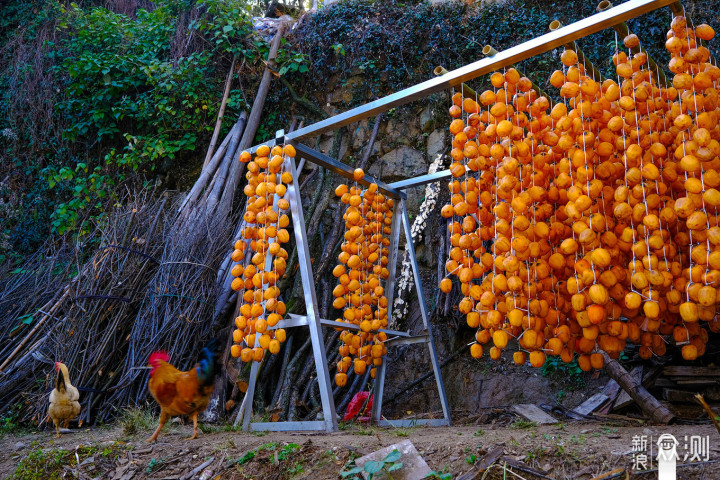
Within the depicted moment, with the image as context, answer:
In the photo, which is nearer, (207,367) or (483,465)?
(483,465)

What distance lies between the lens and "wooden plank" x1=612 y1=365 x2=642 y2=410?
3.65m

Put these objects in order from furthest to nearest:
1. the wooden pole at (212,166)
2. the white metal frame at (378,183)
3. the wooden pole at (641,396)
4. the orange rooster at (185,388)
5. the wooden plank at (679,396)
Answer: the wooden pole at (212,166) < the wooden plank at (679,396) < the orange rooster at (185,388) < the wooden pole at (641,396) < the white metal frame at (378,183)

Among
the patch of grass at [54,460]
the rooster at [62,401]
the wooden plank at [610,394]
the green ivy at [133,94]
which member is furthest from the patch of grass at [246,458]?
the green ivy at [133,94]

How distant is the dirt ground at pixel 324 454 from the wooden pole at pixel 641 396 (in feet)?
0.71

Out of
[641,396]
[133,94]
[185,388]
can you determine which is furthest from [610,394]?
[133,94]

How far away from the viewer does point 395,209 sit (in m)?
4.64

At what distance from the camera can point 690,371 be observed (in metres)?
3.51

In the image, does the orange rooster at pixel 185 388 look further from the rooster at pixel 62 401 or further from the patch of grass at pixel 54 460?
the rooster at pixel 62 401

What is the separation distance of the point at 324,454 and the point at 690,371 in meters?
2.59

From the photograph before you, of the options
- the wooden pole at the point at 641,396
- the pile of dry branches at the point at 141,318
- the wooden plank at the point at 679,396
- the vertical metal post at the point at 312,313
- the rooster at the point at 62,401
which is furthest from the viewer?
the pile of dry branches at the point at 141,318

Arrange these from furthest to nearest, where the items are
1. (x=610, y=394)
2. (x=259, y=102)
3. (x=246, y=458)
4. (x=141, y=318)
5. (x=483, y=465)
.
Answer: (x=259, y=102) < (x=141, y=318) < (x=610, y=394) < (x=246, y=458) < (x=483, y=465)

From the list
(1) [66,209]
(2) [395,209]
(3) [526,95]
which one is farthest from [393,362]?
(1) [66,209]

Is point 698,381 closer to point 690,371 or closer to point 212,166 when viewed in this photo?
point 690,371

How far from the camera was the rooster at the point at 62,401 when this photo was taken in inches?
163
